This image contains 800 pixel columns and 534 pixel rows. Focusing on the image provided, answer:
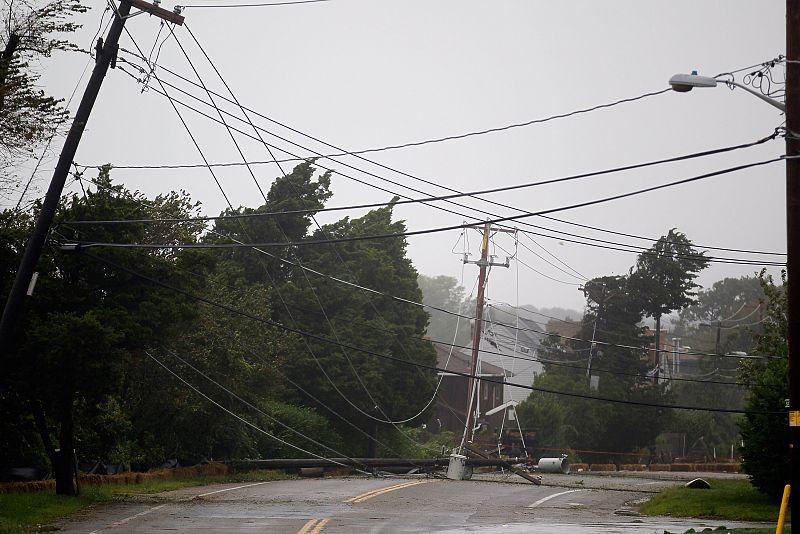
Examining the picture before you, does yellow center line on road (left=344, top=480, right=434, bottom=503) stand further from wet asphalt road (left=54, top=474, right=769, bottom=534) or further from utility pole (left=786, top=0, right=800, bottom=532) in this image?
utility pole (left=786, top=0, right=800, bottom=532)

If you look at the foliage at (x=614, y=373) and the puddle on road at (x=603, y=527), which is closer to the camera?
the puddle on road at (x=603, y=527)

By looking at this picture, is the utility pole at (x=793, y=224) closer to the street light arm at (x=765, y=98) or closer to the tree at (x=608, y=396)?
the street light arm at (x=765, y=98)

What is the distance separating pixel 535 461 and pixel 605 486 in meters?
21.2

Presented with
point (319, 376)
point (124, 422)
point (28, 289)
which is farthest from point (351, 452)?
point (28, 289)

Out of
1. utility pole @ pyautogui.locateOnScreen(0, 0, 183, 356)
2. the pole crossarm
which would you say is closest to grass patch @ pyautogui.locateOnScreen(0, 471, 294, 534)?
utility pole @ pyautogui.locateOnScreen(0, 0, 183, 356)

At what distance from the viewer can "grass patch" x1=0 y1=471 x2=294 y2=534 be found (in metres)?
20.3

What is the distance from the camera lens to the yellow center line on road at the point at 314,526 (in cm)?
1967

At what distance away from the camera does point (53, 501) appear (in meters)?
24.6

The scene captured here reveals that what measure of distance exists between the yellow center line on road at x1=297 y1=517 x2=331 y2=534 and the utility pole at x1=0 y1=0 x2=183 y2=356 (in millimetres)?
7298

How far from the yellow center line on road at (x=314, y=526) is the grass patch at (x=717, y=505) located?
35.1ft

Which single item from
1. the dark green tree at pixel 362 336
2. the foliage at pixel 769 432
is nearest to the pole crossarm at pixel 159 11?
the foliage at pixel 769 432

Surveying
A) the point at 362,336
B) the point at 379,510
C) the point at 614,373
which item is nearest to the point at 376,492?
the point at 379,510

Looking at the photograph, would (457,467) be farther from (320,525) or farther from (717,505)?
(320,525)

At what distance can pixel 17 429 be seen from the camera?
2716 cm
